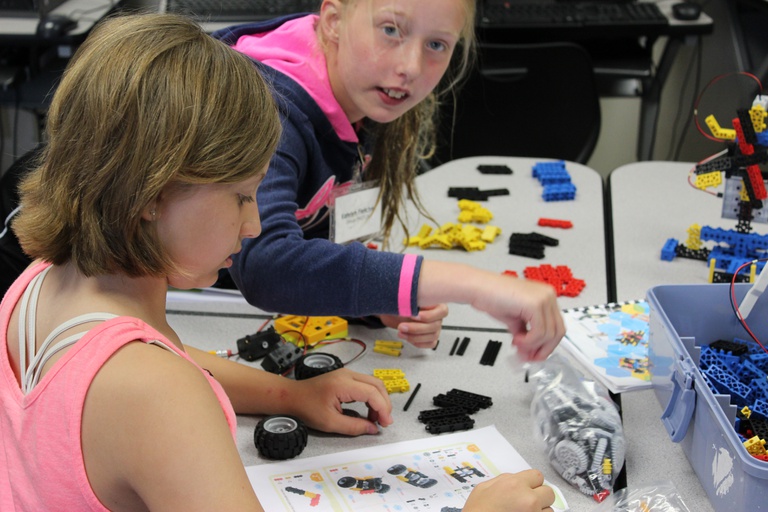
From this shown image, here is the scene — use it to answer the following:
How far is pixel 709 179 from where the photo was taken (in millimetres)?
1501

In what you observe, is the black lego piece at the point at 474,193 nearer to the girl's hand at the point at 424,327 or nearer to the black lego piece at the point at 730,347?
the girl's hand at the point at 424,327

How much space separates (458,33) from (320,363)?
56 cm

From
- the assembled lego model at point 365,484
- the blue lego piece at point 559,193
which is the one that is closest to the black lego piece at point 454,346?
the assembled lego model at point 365,484

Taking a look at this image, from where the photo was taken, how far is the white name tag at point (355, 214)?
1.44 metres

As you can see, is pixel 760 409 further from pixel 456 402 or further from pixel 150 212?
pixel 150 212

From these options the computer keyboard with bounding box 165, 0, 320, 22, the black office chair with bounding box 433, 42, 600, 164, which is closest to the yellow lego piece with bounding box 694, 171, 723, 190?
the black office chair with bounding box 433, 42, 600, 164

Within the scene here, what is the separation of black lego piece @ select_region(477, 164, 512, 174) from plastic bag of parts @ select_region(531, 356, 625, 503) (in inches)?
37.8

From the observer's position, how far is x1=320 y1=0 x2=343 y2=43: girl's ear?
52.5 inches

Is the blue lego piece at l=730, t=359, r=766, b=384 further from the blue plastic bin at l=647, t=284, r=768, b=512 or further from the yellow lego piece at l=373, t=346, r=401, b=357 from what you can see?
the yellow lego piece at l=373, t=346, r=401, b=357

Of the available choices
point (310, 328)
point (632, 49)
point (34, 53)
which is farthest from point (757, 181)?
point (34, 53)

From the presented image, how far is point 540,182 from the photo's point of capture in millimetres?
2014

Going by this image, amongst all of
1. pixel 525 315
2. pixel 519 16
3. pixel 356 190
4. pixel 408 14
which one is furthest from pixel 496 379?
pixel 519 16

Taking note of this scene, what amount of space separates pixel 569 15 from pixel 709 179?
1.59 meters

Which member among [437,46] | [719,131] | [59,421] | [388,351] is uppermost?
[437,46]
